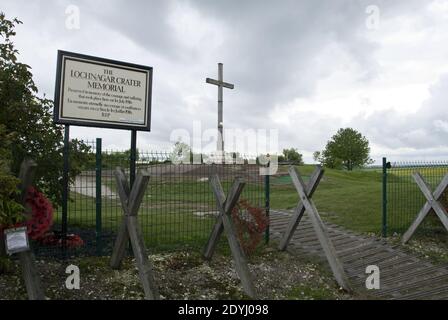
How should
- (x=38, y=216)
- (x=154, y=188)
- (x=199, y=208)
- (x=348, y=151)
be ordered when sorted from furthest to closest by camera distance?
1. (x=348, y=151)
2. (x=199, y=208)
3. (x=154, y=188)
4. (x=38, y=216)

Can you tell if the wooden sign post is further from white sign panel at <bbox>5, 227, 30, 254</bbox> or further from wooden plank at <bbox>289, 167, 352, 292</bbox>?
wooden plank at <bbox>289, 167, 352, 292</bbox>

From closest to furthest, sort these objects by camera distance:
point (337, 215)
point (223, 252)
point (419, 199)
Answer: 1. point (223, 252)
2. point (337, 215)
3. point (419, 199)

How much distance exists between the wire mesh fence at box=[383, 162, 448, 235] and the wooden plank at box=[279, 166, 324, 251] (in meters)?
3.32

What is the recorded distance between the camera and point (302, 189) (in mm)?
6723

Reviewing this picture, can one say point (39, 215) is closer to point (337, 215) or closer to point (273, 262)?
point (273, 262)

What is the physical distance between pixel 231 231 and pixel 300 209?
1.71m

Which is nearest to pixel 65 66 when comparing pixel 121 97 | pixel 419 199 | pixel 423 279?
pixel 121 97

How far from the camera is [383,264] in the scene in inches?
285

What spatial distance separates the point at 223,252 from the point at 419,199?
792 cm

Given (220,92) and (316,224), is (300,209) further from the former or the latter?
(220,92)

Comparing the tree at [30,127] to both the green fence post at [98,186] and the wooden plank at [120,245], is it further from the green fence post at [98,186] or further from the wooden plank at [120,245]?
the wooden plank at [120,245]

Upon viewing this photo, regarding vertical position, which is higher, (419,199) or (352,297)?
(419,199)

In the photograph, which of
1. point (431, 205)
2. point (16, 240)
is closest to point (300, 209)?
point (431, 205)

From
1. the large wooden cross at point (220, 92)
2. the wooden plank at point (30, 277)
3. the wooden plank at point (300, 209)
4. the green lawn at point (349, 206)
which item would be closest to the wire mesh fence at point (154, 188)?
the wooden plank at point (300, 209)
